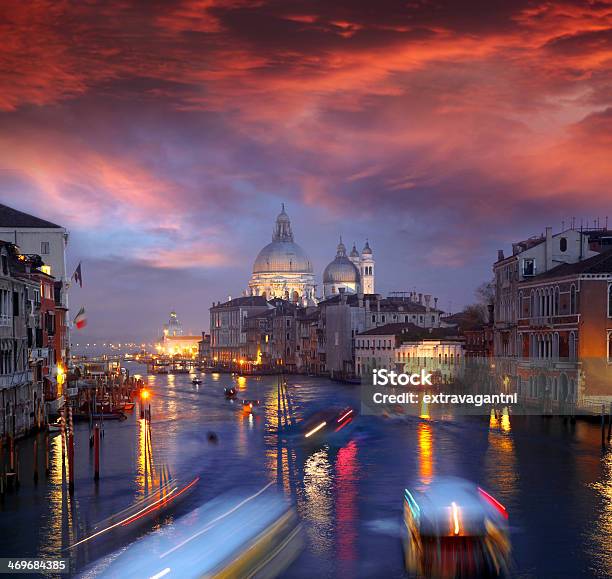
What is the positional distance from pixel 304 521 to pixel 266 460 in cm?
1114

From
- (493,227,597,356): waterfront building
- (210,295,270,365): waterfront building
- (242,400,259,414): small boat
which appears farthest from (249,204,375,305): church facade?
(493,227,597,356): waterfront building

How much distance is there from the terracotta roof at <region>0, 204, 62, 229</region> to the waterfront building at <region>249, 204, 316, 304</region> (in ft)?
381

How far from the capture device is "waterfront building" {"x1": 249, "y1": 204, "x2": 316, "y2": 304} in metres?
174

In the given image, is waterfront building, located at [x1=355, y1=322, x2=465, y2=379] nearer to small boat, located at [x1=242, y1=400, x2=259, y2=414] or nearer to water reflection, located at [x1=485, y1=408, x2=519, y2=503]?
small boat, located at [x1=242, y1=400, x2=259, y2=414]

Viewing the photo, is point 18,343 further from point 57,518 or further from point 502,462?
point 502,462

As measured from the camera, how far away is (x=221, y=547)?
16.1m

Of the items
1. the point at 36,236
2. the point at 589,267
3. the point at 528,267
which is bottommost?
the point at 589,267

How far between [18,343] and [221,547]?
22882 millimetres

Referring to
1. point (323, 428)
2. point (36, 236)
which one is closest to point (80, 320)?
point (36, 236)

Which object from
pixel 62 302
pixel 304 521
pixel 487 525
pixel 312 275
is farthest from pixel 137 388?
pixel 312 275

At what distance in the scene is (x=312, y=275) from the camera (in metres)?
179

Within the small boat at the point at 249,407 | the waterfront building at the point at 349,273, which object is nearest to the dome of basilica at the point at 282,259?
the waterfront building at the point at 349,273

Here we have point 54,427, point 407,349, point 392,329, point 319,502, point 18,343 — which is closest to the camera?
point 319,502

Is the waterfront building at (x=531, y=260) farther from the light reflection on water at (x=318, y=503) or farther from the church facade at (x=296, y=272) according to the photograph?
the church facade at (x=296, y=272)
